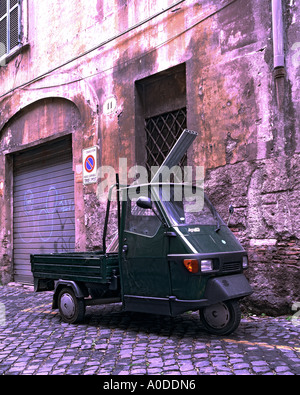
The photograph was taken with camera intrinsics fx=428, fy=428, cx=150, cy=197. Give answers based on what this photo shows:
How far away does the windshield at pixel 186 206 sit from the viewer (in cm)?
534

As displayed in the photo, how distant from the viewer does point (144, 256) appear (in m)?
5.38

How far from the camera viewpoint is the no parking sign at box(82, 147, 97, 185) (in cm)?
941

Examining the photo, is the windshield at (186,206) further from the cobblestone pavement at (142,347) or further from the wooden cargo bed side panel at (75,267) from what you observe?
the cobblestone pavement at (142,347)

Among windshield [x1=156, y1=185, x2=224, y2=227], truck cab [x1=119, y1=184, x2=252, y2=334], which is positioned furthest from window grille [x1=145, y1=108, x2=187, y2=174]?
truck cab [x1=119, y1=184, x2=252, y2=334]

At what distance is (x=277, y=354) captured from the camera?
14.2 ft

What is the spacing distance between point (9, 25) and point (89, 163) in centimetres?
605

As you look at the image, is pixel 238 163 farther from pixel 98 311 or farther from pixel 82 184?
pixel 82 184

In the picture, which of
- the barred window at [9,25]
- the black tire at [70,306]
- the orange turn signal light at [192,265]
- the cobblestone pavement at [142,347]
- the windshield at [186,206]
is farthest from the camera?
the barred window at [9,25]

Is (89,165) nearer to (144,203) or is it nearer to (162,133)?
(162,133)

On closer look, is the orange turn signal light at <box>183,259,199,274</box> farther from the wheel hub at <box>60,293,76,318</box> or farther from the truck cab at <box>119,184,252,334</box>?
the wheel hub at <box>60,293,76,318</box>

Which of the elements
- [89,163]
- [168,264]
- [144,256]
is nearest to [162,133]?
[89,163]

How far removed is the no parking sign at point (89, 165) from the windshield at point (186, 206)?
3.90 m

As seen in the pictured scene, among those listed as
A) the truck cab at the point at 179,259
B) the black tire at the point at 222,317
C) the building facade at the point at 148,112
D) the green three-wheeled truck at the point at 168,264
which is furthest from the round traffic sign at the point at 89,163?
the black tire at the point at 222,317

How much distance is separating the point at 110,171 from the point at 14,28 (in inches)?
253
